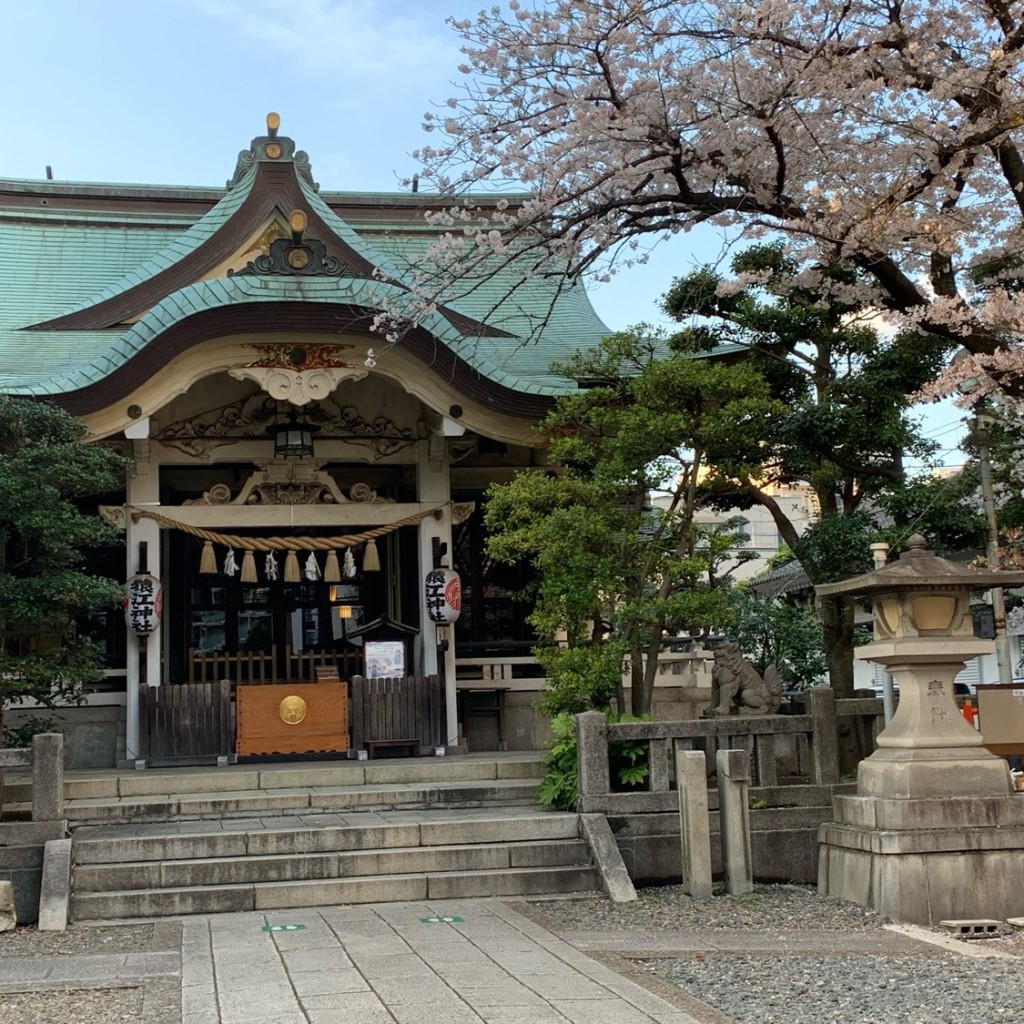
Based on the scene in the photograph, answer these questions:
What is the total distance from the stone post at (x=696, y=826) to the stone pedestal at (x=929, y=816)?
1054mm

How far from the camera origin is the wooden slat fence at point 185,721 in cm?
1323

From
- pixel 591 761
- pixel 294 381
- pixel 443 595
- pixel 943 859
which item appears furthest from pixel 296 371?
pixel 943 859

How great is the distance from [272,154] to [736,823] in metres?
9.37

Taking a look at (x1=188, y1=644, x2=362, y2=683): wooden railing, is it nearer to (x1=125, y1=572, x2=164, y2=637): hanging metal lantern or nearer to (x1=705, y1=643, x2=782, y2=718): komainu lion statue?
(x1=125, y1=572, x2=164, y2=637): hanging metal lantern

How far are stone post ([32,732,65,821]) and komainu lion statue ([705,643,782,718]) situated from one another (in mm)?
5879

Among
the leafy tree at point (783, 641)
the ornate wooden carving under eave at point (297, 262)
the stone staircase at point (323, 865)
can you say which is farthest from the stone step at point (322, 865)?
the leafy tree at point (783, 641)

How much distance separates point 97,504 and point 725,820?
352 inches

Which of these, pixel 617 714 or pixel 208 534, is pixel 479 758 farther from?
pixel 208 534

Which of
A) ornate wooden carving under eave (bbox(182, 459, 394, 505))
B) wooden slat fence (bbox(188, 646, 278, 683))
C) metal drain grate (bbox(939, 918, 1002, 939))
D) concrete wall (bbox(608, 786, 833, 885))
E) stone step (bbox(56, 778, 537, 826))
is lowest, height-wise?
metal drain grate (bbox(939, 918, 1002, 939))

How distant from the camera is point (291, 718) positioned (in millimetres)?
13414

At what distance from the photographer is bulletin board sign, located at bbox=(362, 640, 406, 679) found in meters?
13.9

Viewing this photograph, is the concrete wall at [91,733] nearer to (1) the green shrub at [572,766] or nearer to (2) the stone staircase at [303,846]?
(2) the stone staircase at [303,846]

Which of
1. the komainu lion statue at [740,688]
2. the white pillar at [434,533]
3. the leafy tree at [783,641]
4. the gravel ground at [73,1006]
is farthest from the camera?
the leafy tree at [783,641]

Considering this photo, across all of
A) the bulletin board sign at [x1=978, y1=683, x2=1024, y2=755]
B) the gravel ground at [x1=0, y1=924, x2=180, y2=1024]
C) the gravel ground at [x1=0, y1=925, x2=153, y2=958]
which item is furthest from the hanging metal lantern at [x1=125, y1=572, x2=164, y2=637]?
the bulletin board sign at [x1=978, y1=683, x2=1024, y2=755]
